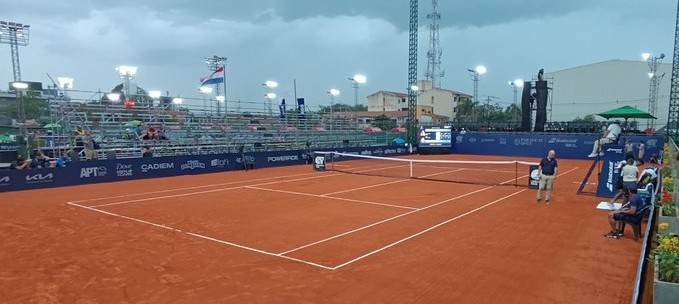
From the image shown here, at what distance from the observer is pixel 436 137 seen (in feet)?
149

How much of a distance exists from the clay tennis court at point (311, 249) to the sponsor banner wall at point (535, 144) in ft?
77.9

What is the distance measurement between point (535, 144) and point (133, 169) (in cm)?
3392

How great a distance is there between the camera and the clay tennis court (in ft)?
24.1

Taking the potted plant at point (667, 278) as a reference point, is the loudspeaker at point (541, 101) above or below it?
above

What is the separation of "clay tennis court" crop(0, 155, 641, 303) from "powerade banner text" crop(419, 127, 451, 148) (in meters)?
27.6

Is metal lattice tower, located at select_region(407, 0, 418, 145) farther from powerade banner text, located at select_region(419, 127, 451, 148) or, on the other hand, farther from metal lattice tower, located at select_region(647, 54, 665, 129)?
metal lattice tower, located at select_region(647, 54, 665, 129)

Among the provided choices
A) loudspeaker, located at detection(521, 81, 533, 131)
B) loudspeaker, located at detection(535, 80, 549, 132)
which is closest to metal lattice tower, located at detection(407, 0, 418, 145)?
loudspeaker, located at detection(521, 81, 533, 131)

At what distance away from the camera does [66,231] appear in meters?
11.7

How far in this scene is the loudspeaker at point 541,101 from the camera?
128 ft

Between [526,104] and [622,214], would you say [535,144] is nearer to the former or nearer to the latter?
[526,104]

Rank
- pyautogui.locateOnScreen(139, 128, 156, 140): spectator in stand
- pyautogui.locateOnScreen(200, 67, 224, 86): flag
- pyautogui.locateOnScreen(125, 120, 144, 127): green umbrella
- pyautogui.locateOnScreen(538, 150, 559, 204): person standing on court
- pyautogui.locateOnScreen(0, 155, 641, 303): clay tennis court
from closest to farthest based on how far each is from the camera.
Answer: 1. pyautogui.locateOnScreen(0, 155, 641, 303): clay tennis court
2. pyautogui.locateOnScreen(538, 150, 559, 204): person standing on court
3. pyautogui.locateOnScreen(139, 128, 156, 140): spectator in stand
4. pyautogui.locateOnScreen(125, 120, 144, 127): green umbrella
5. pyautogui.locateOnScreen(200, 67, 224, 86): flag

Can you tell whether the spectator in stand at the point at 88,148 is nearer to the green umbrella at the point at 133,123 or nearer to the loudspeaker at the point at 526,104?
the green umbrella at the point at 133,123

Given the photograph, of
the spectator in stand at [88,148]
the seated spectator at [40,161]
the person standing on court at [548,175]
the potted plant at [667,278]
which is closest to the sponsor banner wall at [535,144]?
the person standing on court at [548,175]

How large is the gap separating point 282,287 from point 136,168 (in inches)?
770
